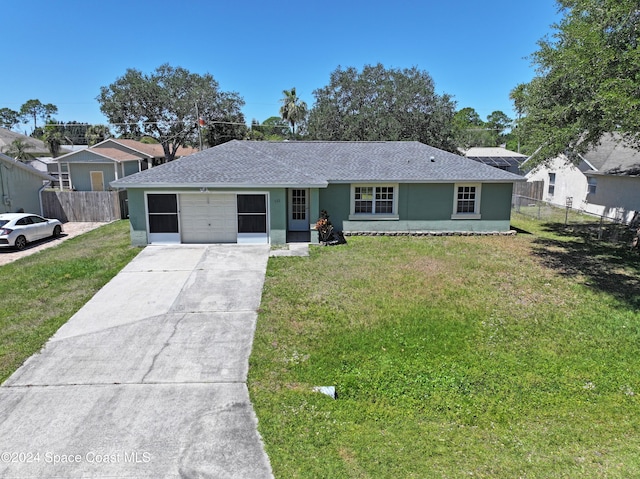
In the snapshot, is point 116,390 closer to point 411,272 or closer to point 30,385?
point 30,385

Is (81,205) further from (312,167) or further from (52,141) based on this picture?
(52,141)

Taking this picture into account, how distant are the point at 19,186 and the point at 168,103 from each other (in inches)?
951

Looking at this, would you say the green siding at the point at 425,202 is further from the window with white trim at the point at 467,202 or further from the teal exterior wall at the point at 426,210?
the window with white trim at the point at 467,202

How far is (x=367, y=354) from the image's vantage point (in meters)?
7.91

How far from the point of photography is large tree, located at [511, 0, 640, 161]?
34.4ft

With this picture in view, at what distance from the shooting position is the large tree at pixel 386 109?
34.9 metres

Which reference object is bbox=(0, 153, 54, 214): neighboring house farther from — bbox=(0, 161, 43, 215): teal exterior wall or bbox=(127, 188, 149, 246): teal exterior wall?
bbox=(127, 188, 149, 246): teal exterior wall

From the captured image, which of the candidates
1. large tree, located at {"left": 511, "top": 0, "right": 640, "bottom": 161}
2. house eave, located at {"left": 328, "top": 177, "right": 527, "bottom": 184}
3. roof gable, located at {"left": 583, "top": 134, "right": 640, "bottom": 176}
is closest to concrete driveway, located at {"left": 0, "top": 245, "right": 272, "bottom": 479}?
house eave, located at {"left": 328, "top": 177, "right": 527, "bottom": 184}

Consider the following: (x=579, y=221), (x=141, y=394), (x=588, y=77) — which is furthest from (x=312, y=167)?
(x=579, y=221)

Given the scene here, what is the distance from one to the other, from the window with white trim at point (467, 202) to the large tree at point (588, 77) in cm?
333

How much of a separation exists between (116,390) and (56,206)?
20.2 meters

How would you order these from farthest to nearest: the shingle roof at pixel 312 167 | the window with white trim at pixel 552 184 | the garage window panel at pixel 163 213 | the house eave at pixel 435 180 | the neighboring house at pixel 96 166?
1. the neighboring house at pixel 96 166
2. the window with white trim at pixel 552 184
3. the house eave at pixel 435 180
4. the garage window panel at pixel 163 213
5. the shingle roof at pixel 312 167

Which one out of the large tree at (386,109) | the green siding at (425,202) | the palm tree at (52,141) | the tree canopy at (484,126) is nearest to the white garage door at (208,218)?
the green siding at (425,202)

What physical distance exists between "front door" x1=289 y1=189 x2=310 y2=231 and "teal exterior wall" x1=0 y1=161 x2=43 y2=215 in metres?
13.9
